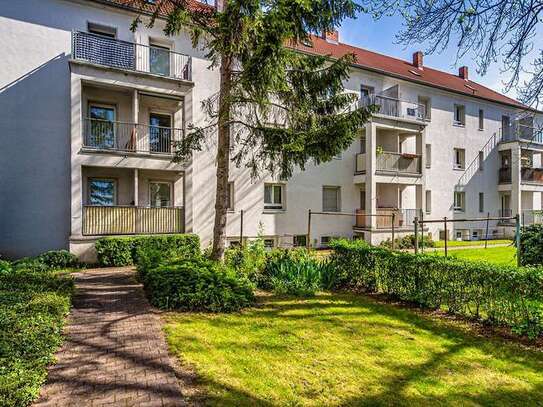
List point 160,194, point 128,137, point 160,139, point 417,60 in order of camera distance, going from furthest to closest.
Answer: point 417,60, point 160,194, point 160,139, point 128,137

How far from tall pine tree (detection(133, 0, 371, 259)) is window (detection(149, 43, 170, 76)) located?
4.50 metres

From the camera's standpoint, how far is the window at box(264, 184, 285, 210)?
17.9m

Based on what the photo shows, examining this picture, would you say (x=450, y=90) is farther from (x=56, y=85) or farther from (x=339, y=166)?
(x=56, y=85)

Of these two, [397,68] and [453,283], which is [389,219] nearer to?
[397,68]

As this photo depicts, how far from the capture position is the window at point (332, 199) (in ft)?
63.9

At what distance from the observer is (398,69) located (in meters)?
23.6

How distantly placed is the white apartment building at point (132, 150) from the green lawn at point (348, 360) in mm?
6657

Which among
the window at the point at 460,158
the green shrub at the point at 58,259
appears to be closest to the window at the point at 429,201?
the window at the point at 460,158

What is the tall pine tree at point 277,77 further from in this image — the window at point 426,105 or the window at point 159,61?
the window at point 426,105

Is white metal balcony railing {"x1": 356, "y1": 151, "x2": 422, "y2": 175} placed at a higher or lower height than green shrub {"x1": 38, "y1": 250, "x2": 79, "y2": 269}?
higher

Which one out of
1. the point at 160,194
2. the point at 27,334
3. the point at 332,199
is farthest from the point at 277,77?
the point at 332,199

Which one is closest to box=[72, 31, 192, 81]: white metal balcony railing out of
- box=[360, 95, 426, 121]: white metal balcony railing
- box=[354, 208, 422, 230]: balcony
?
box=[360, 95, 426, 121]: white metal balcony railing

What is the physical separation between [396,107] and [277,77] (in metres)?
14.5

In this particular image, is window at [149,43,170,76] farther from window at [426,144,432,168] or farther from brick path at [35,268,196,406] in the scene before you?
window at [426,144,432,168]
